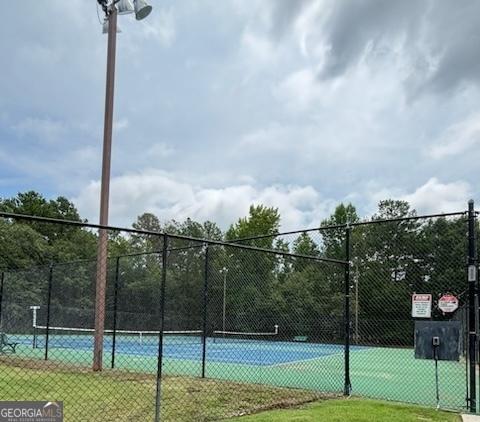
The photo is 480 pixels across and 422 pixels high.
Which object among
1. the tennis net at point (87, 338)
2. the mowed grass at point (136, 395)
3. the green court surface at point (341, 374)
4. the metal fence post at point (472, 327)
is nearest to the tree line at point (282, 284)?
the tennis net at point (87, 338)

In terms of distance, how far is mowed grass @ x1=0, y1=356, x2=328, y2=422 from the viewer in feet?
19.4

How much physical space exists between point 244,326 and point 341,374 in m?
9.11

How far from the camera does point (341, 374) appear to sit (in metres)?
10.9

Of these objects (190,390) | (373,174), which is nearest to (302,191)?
(373,174)

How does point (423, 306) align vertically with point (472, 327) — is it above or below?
above

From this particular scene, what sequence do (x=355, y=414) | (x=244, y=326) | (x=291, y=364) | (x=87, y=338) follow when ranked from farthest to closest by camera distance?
(x=244, y=326)
(x=87, y=338)
(x=291, y=364)
(x=355, y=414)

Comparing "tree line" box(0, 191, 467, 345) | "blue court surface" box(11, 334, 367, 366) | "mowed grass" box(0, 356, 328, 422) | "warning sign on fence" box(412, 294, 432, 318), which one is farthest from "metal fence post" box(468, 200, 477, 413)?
"blue court surface" box(11, 334, 367, 366)

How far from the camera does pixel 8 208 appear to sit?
139ft

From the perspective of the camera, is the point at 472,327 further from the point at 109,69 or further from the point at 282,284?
the point at 282,284

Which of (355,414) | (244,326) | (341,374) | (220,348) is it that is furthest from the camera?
(244,326)

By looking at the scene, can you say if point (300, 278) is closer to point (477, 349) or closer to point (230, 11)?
point (230, 11)

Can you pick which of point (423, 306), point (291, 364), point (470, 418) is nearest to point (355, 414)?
point (470, 418)

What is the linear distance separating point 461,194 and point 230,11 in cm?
1037

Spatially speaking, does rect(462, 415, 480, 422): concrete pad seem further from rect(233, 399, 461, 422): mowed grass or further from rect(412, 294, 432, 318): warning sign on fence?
rect(412, 294, 432, 318): warning sign on fence
